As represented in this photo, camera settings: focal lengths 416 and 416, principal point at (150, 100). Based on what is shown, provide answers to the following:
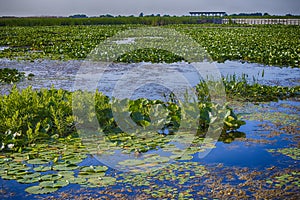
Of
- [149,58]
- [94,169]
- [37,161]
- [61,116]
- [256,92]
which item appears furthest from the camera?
[149,58]

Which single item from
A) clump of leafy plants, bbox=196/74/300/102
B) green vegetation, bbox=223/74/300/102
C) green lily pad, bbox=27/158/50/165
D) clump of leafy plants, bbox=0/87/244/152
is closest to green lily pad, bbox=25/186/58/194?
green lily pad, bbox=27/158/50/165

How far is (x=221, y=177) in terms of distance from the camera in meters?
4.11

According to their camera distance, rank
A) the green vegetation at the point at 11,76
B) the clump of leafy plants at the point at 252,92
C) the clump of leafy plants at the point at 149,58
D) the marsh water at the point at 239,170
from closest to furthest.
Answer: the marsh water at the point at 239,170, the clump of leafy plants at the point at 252,92, the green vegetation at the point at 11,76, the clump of leafy plants at the point at 149,58

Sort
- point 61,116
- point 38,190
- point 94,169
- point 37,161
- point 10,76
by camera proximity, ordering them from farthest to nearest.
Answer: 1. point 10,76
2. point 61,116
3. point 37,161
4. point 94,169
5. point 38,190

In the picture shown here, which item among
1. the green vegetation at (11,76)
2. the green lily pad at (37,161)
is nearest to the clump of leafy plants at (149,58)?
the green vegetation at (11,76)

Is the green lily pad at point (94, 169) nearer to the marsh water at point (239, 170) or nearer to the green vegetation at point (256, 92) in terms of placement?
the marsh water at point (239, 170)

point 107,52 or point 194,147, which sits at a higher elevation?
point 107,52

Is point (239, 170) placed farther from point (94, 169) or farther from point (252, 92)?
point (252, 92)

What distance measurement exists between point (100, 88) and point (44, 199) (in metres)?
5.65

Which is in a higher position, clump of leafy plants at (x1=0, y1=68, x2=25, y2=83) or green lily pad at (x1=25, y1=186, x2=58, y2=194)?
clump of leafy plants at (x1=0, y1=68, x2=25, y2=83)

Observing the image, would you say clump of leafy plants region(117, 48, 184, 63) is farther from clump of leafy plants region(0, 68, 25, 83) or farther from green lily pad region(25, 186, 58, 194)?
green lily pad region(25, 186, 58, 194)

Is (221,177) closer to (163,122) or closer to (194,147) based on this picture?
(194,147)

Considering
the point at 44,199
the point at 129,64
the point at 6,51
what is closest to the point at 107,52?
the point at 129,64

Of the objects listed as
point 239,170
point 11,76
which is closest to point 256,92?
point 239,170
